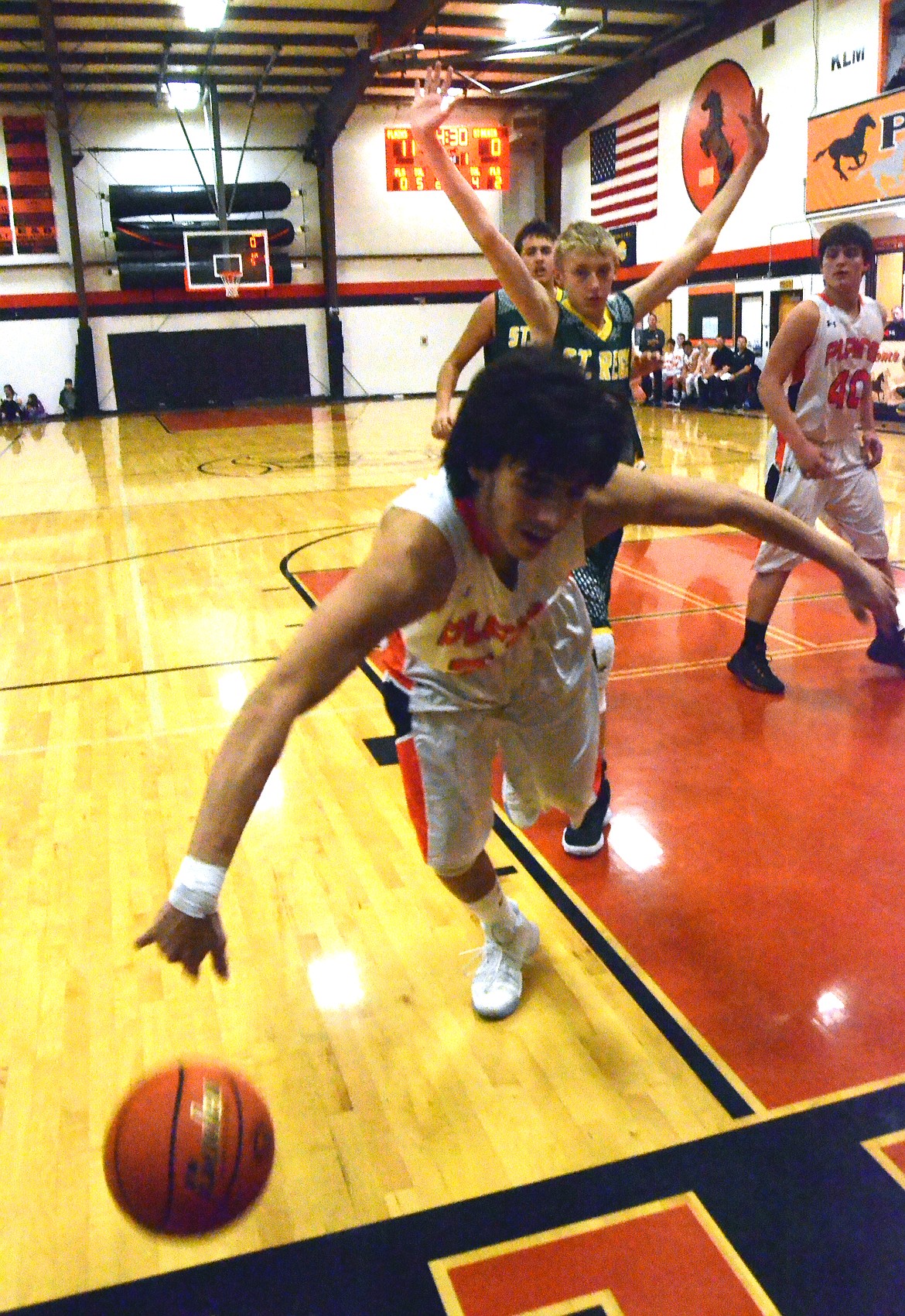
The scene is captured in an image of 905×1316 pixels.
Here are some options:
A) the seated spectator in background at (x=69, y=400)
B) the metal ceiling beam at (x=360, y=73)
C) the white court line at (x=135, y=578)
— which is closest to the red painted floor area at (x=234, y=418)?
the seated spectator in background at (x=69, y=400)

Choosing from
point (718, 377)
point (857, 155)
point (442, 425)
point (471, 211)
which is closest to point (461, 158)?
point (718, 377)

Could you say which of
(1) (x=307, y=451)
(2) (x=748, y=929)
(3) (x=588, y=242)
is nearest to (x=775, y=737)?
(2) (x=748, y=929)

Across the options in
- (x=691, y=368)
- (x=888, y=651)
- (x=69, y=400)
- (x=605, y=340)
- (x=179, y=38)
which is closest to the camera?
(x=605, y=340)

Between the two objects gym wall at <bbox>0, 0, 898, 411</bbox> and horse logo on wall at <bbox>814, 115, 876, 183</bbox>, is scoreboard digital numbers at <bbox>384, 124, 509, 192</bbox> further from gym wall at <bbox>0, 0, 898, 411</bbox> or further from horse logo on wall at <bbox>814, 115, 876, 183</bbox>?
horse logo on wall at <bbox>814, 115, 876, 183</bbox>

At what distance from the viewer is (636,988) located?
2.66m

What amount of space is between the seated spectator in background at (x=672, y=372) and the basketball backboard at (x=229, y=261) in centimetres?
761

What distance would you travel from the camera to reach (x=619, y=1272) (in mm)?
1854

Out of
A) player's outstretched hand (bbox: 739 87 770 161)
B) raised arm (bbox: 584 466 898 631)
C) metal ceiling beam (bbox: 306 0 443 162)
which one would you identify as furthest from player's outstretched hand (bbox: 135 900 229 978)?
metal ceiling beam (bbox: 306 0 443 162)

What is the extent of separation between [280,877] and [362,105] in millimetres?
22776

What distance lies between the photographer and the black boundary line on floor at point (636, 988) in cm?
227

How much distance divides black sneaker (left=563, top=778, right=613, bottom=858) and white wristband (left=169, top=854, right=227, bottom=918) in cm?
184

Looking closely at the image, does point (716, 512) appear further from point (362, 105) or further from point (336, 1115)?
point (362, 105)

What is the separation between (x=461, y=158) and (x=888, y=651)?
16.4 metres

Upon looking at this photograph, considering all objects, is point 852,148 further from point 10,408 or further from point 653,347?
point 10,408
